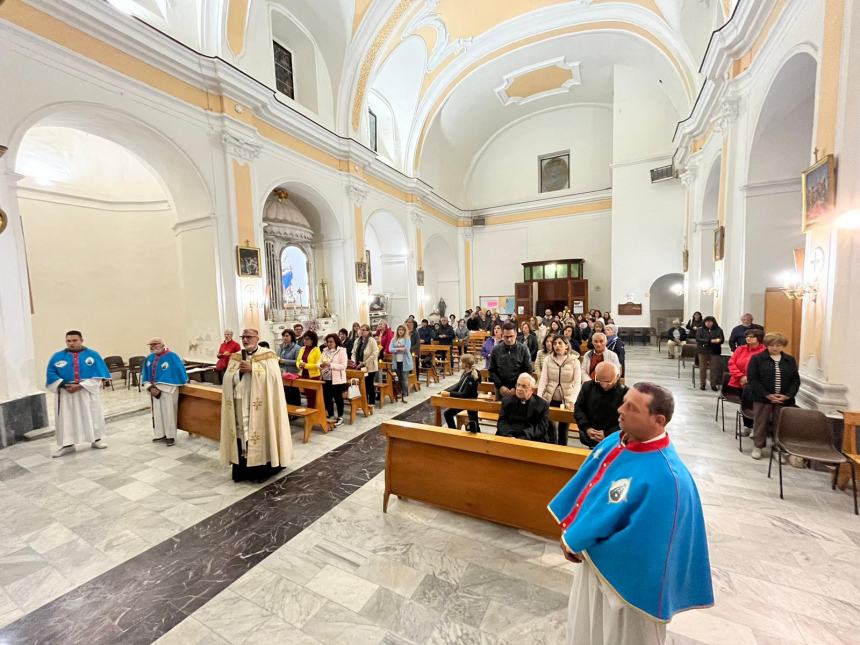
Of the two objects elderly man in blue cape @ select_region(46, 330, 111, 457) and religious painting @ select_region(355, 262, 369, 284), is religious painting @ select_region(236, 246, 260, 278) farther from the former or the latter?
religious painting @ select_region(355, 262, 369, 284)

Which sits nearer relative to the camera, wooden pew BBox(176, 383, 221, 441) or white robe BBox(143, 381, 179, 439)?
wooden pew BBox(176, 383, 221, 441)

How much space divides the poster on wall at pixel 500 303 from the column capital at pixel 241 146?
13647mm

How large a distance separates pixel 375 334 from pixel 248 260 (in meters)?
3.22

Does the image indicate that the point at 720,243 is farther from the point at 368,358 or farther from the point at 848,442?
the point at 368,358

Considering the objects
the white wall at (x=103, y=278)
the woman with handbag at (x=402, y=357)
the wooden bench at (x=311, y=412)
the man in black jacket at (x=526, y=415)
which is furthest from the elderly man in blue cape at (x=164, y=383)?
the white wall at (x=103, y=278)

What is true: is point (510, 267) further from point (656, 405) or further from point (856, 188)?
point (656, 405)

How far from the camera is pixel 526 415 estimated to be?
11.3 feet

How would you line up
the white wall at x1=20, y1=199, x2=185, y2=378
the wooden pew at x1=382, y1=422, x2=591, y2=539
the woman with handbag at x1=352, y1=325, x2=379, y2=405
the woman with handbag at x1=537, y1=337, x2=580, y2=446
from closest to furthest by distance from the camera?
the wooden pew at x1=382, y1=422, x2=591, y2=539 < the woman with handbag at x1=537, y1=337, x2=580, y2=446 < the woman with handbag at x1=352, y1=325, x2=379, y2=405 < the white wall at x1=20, y1=199, x2=185, y2=378

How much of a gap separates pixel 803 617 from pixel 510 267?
58.7 ft

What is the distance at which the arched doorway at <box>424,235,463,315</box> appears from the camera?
63.5 feet

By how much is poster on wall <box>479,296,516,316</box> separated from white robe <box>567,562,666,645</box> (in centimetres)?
1776

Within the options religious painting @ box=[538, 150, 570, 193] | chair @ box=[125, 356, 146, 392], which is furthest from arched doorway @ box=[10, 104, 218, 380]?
religious painting @ box=[538, 150, 570, 193]

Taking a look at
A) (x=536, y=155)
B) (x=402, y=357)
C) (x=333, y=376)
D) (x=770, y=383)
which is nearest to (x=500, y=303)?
(x=536, y=155)

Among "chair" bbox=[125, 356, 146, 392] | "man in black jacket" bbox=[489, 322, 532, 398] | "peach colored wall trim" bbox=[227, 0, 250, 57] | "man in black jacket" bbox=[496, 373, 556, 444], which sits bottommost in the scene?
"chair" bbox=[125, 356, 146, 392]
